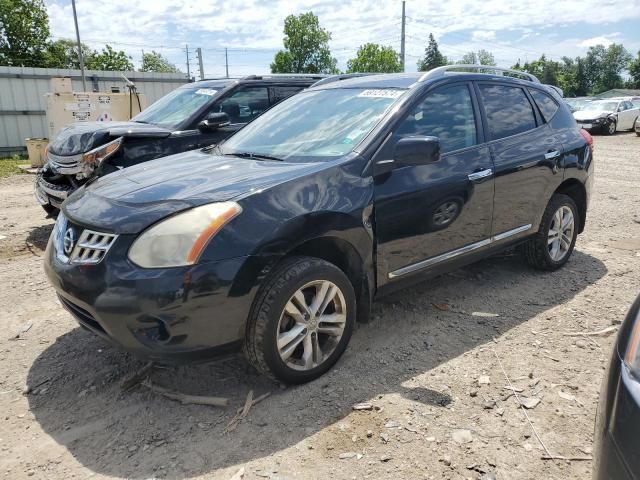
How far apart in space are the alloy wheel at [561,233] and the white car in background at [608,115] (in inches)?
753


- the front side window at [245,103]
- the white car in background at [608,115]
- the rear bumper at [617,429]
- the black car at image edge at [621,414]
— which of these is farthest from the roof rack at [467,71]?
the white car in background at [608,115]

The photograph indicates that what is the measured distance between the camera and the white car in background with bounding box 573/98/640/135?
21.9 meters

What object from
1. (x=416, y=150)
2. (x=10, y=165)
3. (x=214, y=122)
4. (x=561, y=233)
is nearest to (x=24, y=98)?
(x=10, y=165)

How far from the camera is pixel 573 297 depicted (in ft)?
14.1

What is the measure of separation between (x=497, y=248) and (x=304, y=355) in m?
2.01

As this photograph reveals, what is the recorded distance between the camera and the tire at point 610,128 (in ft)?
72.0

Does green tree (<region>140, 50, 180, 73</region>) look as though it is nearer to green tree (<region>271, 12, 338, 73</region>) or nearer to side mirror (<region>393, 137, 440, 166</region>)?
green tree (<region>271, 12, 338, 73</region>)

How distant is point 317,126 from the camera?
3643 millimetres

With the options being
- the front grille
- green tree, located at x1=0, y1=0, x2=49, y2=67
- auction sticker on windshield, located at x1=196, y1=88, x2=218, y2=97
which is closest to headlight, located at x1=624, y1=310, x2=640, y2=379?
the front grille

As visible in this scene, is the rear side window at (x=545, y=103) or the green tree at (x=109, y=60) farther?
the green tree at (x=109, y=60)

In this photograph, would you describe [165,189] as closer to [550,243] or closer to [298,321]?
[298,321]

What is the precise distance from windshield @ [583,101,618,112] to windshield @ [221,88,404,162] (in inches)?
882

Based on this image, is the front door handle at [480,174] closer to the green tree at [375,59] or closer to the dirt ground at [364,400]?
the dirt ground at [364,400]

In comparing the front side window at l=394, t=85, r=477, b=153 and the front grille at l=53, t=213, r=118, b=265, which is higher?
the front side window at l=394, t=85, r=477, b=153
